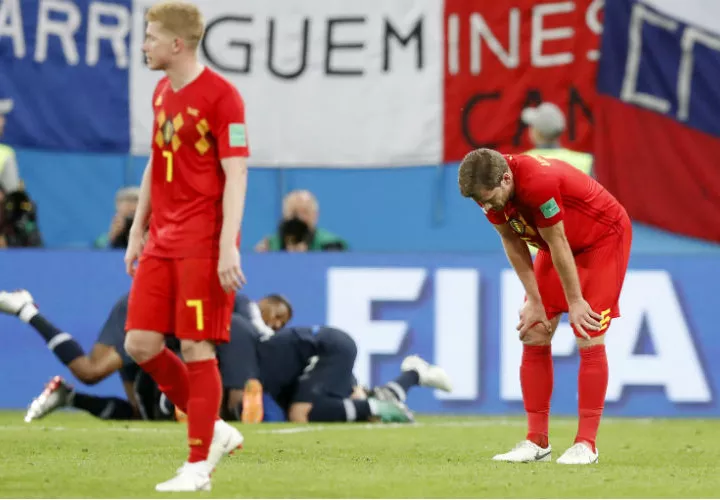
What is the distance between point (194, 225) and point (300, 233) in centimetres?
702

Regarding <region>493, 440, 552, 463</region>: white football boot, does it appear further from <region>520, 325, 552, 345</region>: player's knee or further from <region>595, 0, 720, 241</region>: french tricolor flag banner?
<region>595, 0, 720, 241</region>: french tricolor flag banner

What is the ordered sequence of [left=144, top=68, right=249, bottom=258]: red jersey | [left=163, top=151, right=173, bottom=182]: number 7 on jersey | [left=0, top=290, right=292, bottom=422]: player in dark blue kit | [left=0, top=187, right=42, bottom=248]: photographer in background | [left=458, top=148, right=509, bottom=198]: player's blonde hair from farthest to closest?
[left=0, top=187, right=42, bottom=248]: photographer in background < [left=0, top=290, right=292, bottom=422]: player in dark blue kit < [left=458, top=148, right=509, bottom=198]: player's blonde hair < [left=163, top=151, right=173, bottom=182]: number 7 on jersey < [left=144, top=68, right=249, bottom=258]: red jersey

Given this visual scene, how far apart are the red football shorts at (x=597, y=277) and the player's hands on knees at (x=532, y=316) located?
0.12 meters

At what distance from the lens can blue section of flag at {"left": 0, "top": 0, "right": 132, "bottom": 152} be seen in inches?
569

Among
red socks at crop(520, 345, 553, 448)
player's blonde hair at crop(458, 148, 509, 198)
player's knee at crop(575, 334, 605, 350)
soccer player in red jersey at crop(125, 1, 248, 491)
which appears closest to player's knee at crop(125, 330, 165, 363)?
soccer player in red jersey at crop(125, 1, 248, 491)

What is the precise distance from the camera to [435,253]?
41.2ft

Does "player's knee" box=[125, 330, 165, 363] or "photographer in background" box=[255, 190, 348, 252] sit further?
"photographer in background" box=[255, 190, 348, 252]

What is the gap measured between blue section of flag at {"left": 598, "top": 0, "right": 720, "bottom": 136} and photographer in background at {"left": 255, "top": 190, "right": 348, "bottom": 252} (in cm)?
289

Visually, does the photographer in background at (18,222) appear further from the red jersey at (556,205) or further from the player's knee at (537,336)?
the red jersey at (556,205)

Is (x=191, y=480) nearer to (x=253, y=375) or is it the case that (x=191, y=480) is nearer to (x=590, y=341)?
(x=590, y=341)

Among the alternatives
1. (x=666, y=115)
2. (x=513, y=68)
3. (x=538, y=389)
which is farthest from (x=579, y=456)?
(x=666, y=115)

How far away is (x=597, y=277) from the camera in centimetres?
760

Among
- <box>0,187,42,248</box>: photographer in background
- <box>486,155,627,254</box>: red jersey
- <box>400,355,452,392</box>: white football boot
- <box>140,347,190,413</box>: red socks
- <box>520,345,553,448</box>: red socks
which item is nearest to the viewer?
<box>140,347,190,413</box>: red socks

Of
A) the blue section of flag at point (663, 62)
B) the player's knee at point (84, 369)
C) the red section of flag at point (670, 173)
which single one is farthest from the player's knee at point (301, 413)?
the blue section of flag at point (663, 62)
